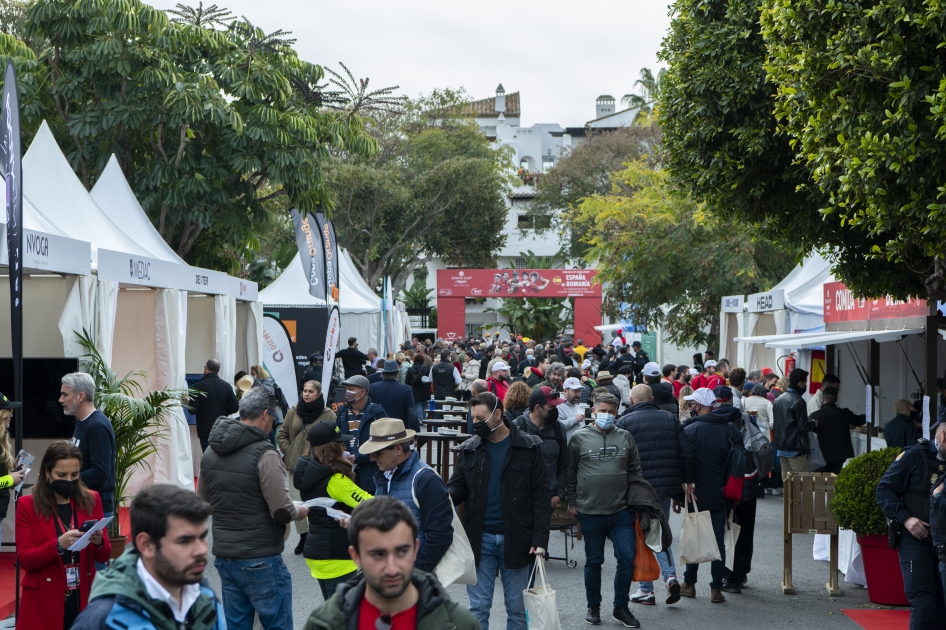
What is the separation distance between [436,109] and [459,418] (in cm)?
3295

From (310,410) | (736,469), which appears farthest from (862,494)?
(310,410)

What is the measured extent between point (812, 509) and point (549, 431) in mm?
2348

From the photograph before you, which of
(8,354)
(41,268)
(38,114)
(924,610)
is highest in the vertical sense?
(38,114)

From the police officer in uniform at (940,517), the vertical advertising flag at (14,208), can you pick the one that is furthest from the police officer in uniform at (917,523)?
the vertical advertising flag at (14,208)

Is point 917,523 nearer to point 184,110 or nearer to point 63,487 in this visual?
point 63,487

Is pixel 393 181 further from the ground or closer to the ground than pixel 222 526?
further from the ground

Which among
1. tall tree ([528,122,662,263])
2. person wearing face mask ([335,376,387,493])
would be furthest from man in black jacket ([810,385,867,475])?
tall tree ([528,122,662,263])

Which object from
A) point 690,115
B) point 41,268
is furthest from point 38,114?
point 690,115

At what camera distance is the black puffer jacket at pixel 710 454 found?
8.12 meters

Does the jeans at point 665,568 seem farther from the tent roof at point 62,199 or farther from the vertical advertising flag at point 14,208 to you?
the tent roof at point 62,199

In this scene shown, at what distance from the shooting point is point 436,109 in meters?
46.2

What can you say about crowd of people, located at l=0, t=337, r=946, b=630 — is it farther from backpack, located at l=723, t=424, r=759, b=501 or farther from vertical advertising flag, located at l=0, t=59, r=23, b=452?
vertical advertising flag, located at l=0, t=59, r=23, b=452

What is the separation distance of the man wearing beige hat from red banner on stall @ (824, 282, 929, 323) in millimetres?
6107

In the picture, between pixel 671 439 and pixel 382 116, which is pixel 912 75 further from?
pixel 382 116
